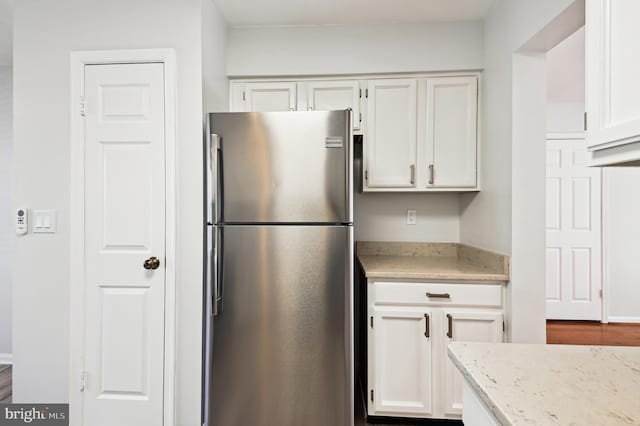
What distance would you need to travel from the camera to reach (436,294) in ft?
6.23

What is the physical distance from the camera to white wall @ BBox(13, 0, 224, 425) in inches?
73.8

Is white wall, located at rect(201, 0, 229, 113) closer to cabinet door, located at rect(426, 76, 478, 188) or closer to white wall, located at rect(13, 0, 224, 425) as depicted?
white wall, located at rect(13, 0, 224, 425)

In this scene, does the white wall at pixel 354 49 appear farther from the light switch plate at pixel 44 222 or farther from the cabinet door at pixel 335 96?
the light switch plate at pixel 44 222

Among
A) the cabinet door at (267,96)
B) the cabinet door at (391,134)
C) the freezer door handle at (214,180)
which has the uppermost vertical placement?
the cabinet door at (267,96)

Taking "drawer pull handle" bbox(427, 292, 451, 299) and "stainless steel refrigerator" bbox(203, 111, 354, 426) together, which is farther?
"drawer pull handle" bbox(427, 292, 451, 299)

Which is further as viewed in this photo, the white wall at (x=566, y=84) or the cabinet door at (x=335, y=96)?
the white wall at (x=566, y=84)

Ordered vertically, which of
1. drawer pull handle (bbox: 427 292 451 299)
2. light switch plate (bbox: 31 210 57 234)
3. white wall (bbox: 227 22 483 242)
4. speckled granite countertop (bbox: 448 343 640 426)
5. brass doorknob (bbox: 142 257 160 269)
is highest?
white wall (bbox: 227 22 483 242)

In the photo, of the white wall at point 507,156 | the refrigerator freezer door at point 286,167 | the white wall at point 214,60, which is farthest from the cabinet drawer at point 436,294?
the white wall at point 214,60

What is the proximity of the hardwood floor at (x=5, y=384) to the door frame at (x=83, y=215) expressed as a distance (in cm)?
89

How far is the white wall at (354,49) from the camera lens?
7.35 ft

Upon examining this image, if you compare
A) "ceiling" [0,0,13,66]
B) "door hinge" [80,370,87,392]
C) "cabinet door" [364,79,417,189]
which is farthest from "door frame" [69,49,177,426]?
"cabinet door" [364,79,417,189]

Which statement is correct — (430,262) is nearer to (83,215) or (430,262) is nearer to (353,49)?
(353,49)

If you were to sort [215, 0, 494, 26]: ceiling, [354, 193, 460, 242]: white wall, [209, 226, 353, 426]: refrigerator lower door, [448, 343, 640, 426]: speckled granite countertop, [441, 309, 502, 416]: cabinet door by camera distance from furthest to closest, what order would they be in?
[354, 193, 460, 242]: white wall → [215, 0, 494, 26]: ceiling → [441, 309, 502, 416]: cabinet door → [209, 226, 353, 426]: refrigerator lower door → [448, 343, 640, 426]: speckled granite countertop

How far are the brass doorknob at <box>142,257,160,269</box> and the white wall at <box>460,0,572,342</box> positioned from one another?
1.93 metres
